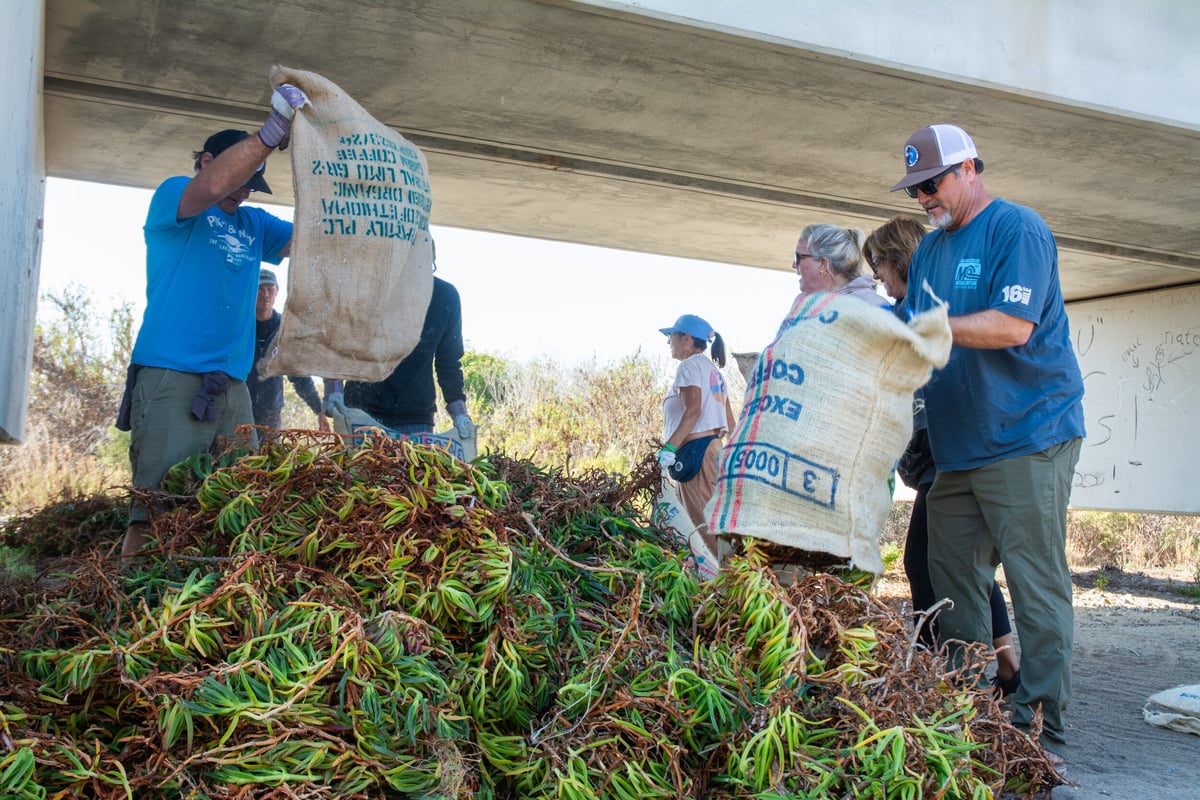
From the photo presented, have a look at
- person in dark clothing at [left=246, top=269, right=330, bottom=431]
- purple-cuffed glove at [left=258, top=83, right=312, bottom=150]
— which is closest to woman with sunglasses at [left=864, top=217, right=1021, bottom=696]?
purple-cuffed glove at [left=258, top=83, right=312, bottom=150]

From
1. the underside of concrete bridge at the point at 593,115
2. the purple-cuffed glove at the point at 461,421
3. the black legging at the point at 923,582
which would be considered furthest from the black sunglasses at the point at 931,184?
the purple-cuffed glove at the point at 461,421

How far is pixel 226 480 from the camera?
2.91 meters

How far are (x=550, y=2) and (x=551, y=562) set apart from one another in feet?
8.95

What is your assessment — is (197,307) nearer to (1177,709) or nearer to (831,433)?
(831,433)

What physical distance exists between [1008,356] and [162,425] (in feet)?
9.58

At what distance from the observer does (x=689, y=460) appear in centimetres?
578

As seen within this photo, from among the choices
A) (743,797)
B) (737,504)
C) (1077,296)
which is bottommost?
(743,797)

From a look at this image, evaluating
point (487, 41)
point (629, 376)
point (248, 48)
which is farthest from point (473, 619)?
point (629, 376)

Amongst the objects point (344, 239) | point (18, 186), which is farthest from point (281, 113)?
point (18, 186)

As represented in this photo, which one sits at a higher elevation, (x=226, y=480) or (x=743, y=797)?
(x=226, y=480)

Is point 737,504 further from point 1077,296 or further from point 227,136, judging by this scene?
point 1077,296

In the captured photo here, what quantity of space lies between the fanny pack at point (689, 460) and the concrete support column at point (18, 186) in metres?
3.28

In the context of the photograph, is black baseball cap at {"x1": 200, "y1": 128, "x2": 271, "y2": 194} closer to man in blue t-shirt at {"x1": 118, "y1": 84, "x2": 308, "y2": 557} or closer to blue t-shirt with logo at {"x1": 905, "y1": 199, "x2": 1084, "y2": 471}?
man in blue t-shirt at {"x1": 118, "y1": 84, "x2": 308, "y2": 557}

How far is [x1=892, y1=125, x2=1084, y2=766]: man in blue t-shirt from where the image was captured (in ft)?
10.6
